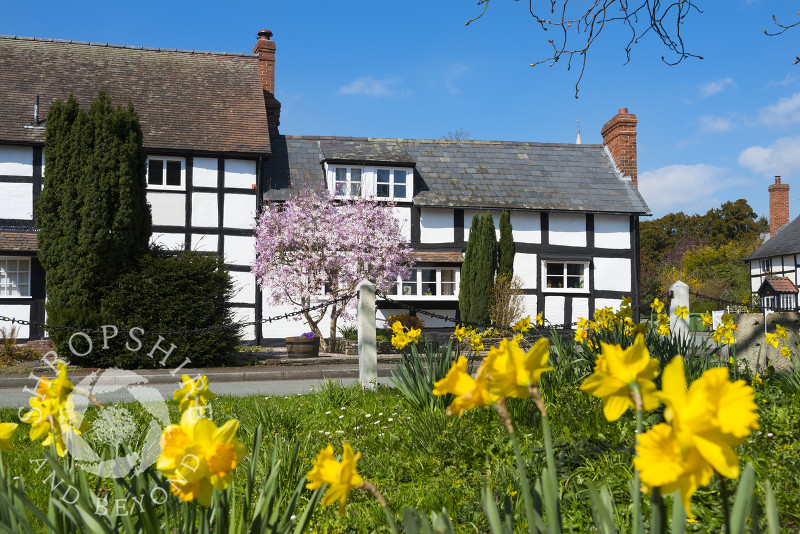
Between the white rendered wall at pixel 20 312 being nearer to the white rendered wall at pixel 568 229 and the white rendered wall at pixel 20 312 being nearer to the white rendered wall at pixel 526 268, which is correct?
the white rendered wall at pixel 526 268

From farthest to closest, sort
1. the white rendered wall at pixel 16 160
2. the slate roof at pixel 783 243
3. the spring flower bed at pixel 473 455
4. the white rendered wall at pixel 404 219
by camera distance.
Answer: the slate roof at pixel 783 243 → the white rendered wall at pixel 404 219 → the white rendered wall at pixel 16 160 → the spring flower bed at pixel 473 455

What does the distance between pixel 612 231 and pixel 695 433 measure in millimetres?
21941

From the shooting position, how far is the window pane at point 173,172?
17.3m

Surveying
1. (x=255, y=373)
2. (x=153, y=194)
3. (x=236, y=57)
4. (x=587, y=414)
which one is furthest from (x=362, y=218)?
(x=587, y=414)

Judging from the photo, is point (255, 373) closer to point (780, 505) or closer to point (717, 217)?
point (780, 505)

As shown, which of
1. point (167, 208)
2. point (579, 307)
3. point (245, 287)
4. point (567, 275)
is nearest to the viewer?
point (167, 208)

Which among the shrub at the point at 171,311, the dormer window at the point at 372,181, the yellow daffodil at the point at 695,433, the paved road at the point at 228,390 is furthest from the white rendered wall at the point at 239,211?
the yellow daffodil at the point at 695,433

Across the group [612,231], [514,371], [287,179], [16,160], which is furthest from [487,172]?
[514,371]

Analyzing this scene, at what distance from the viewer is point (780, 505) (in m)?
2.69

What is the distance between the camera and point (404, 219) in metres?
20.2

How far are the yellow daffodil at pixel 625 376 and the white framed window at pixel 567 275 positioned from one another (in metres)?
20.5

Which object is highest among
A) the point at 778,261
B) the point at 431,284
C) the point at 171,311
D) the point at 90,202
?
the point at 778,261

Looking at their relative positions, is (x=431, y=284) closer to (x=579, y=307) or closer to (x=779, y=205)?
(x=579, y=307)

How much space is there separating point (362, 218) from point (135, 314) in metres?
6.97
